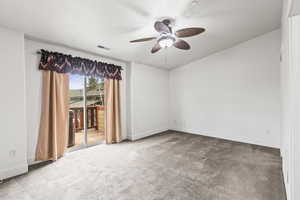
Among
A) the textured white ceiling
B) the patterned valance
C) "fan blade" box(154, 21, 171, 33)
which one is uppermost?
the textured white ceiling

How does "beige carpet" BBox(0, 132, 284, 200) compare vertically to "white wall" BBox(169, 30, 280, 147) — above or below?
below

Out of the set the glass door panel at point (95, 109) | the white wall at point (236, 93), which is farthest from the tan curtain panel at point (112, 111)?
the white wall at point (236, 93)

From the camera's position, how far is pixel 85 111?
3713mm

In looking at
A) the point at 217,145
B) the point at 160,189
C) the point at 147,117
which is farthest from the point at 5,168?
the point at 217,145

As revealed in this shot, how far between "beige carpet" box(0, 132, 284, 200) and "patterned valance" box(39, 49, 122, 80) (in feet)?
6.09

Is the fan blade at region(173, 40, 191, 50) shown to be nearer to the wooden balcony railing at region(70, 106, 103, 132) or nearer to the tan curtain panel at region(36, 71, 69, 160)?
the tan curtain panel at region(36, 71, 69, 160)

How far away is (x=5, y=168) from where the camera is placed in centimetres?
230

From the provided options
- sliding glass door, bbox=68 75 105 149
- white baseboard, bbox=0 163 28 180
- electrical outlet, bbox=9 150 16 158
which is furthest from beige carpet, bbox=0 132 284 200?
sliding glass door, bbox=68 75 105 149

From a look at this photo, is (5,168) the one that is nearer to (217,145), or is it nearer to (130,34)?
(130,34)

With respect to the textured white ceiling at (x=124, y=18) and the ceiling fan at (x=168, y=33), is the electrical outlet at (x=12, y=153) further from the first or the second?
the ceiling fan at (x=168, y=33)

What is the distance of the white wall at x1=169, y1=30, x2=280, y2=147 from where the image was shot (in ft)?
11.9

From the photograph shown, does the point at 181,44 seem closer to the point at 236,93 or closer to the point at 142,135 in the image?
the point at 236,93

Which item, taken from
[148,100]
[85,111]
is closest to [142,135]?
[148,100]

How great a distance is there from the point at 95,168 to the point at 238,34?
4194 mm
